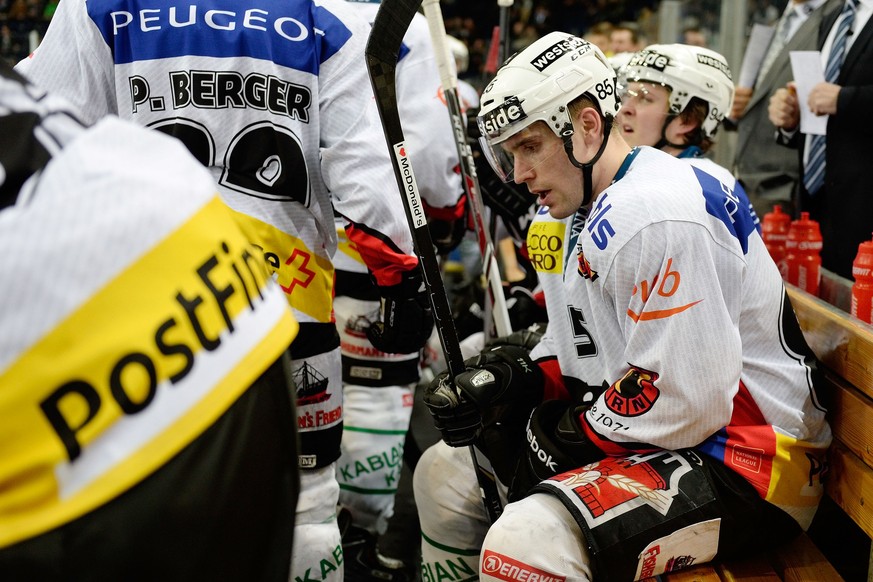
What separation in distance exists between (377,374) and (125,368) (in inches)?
95.8

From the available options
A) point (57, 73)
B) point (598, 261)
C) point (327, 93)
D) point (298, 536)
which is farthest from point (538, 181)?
point (57, 73)

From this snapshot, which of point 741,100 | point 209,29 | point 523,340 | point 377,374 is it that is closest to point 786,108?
point 741,100

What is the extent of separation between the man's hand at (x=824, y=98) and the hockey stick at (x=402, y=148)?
5.48 ft

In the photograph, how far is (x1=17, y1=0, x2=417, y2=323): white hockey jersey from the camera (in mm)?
2020

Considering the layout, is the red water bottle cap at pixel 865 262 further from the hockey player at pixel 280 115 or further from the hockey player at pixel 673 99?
the hockey player at pixel 280 115

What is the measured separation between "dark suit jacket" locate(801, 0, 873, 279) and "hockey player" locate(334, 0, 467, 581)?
1378 mm

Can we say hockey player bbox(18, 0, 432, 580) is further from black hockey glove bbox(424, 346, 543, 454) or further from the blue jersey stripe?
black hockey glove bbox(424, 346, 543, 454)

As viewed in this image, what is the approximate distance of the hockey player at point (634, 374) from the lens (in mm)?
1787

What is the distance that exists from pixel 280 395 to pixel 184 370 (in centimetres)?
12

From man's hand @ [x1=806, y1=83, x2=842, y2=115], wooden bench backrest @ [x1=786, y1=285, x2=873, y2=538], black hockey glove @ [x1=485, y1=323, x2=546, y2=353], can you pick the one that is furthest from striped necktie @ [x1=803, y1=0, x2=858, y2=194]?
black hockey glove @ [x1=485, y1=323, x2=546, y2=353]

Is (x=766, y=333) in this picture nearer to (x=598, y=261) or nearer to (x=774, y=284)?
(x=774, y=284)

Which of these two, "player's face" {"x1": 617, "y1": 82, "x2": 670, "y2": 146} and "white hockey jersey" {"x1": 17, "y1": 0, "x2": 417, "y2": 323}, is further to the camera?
"player's face" {"x1": 617, "y1": 82, "x2": 670, "y2": 146}

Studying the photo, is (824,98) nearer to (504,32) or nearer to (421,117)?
(504,32)

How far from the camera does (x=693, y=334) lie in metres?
1.78
